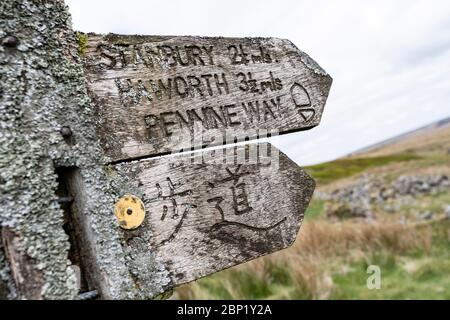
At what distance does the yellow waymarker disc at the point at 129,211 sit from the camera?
139cm

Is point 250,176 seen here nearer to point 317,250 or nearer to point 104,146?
point 104,146

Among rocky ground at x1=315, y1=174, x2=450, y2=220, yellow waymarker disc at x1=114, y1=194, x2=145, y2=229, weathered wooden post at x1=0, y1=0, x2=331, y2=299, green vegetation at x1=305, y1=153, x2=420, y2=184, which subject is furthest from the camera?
green vegetation at x1=305, y1=153, x2=420, y2=184

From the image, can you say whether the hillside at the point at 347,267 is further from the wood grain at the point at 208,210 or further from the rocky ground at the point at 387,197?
the rocky ground at the point at 387,197

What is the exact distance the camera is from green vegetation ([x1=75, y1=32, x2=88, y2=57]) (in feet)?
4.77

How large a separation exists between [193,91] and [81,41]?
38 centimetres

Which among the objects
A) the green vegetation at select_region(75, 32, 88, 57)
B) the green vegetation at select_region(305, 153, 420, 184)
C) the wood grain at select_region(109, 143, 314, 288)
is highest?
the green vegetation at select_region(75, 32, 88, 57)

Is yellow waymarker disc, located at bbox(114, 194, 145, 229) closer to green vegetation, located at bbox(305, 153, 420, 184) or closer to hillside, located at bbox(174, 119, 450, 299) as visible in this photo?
hillside, located at bbox(174, 119, 450, 299)

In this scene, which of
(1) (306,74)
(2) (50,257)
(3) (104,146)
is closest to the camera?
(2) (50,257)

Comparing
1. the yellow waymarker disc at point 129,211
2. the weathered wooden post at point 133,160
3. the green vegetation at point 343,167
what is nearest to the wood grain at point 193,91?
the weathered wooden post at point 133,160

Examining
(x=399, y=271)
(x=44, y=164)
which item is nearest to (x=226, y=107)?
(x=44, y=164)

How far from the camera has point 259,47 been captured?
192 cm

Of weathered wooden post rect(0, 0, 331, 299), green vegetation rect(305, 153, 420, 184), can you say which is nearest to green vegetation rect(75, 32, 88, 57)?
weathered wooden post rect(0, 0, 331, 299)

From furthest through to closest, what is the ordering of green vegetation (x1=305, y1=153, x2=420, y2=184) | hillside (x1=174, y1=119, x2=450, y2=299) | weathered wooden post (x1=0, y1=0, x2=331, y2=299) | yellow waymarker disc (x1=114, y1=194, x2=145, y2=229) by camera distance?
green vegetation (x1=305, y1=153, x2=420, y2=184)
hillside (x1=174, y1=119, x2=450, y2=299)
yellow waymarker disc (x1=114, y1=194, x2=145, y2=229)
weathered wooden post (x1=0, y1=0, x2=331, y2=299)
